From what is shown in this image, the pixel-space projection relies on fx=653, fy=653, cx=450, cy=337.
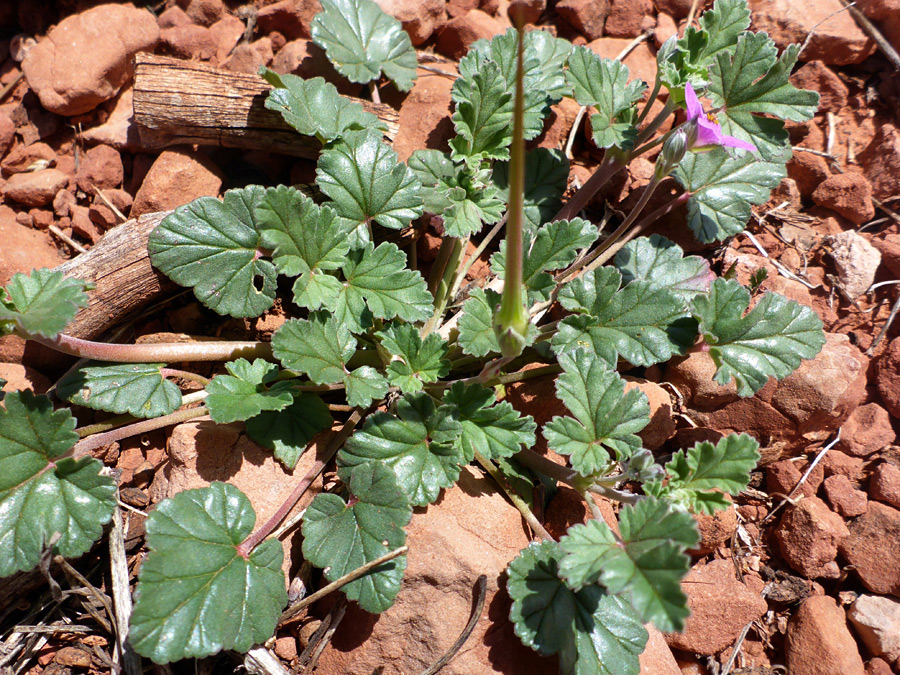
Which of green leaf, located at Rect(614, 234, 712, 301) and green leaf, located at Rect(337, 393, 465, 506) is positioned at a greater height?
green leaf, located at Rect(614, 234, 712, 301)

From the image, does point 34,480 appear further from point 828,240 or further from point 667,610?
point 828,240

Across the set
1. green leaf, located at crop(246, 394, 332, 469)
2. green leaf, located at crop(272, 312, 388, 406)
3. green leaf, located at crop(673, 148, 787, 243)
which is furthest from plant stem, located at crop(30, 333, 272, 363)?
green leaf, located at crop(673, 148, 787, 243)

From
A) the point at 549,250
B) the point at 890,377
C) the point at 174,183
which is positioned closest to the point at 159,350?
the point at 174,183

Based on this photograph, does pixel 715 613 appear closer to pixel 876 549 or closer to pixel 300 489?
pixel 876 549

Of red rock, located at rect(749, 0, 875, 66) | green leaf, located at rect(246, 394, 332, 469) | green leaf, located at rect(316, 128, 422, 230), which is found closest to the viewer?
green leaf, located at rect(246, 394, 332, 469)

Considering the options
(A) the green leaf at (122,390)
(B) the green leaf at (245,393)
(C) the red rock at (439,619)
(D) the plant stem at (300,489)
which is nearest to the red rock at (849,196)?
(C) the red rock at (439,619)

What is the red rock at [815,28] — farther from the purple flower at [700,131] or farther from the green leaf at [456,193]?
the green leaf at [456,193]

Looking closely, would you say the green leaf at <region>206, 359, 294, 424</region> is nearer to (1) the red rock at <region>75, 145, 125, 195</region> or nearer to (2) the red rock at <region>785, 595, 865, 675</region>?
(1) the red rock at <region>75, 145, 125, 195</region>
